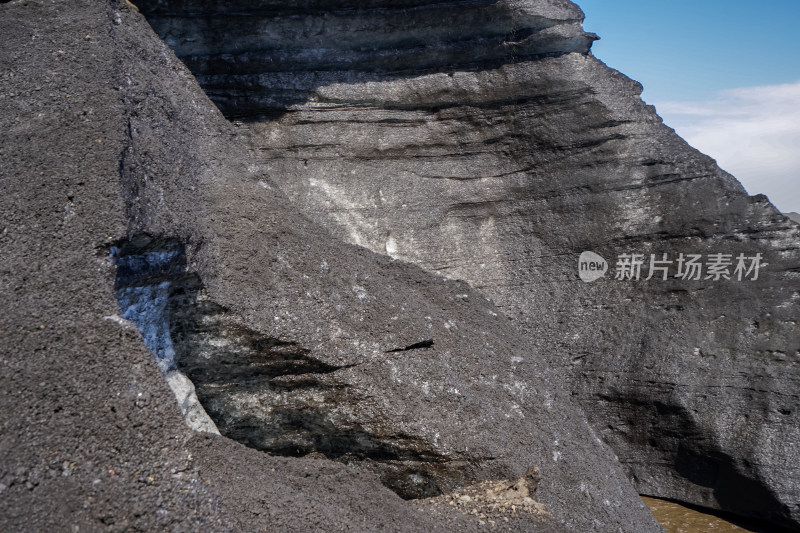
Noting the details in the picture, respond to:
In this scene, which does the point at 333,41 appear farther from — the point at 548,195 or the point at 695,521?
the point at 695,521

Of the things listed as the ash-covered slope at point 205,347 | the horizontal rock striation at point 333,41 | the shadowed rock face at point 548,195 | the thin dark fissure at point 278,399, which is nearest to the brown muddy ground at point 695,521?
the shadowed rock face at point 548,195

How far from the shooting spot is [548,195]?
18.1ft

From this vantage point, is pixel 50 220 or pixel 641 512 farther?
pixel 641 512

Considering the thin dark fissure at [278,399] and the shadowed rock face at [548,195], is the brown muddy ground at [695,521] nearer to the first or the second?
the shadowed rock face at [548,195]

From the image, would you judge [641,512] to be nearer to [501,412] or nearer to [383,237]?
[501,412]

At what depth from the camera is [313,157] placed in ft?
17.4

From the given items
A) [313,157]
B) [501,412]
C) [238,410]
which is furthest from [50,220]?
[313,157]

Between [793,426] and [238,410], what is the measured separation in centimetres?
400

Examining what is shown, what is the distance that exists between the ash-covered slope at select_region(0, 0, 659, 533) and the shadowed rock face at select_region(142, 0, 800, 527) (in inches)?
59.2

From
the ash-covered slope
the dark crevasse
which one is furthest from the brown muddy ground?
the dark crevasse

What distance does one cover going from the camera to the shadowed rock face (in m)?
4.90

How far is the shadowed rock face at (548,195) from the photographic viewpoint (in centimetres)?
490

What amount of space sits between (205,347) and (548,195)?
353cm

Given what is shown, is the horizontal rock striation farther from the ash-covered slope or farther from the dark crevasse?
the dark crevasse
